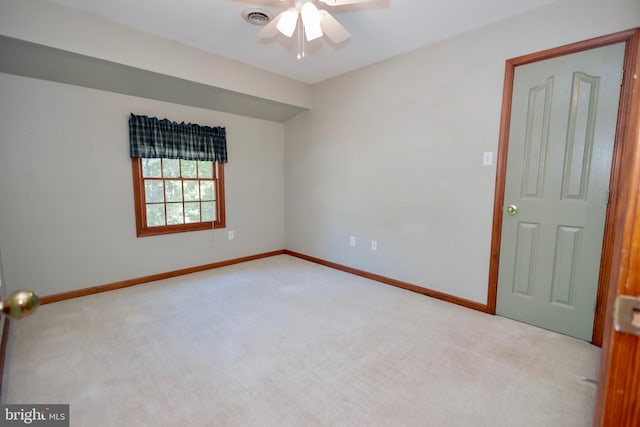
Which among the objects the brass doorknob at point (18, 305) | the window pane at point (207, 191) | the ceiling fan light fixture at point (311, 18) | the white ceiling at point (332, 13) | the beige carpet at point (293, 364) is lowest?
the beige carpet at point (293, 364)

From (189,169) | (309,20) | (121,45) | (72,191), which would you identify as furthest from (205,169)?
(309,20)

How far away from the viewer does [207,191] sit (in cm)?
389

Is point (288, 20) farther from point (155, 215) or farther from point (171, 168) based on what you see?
point (155, 215)

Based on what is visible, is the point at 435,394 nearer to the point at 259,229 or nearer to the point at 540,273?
the point at 540,273

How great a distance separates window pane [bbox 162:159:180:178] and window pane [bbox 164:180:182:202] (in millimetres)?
74

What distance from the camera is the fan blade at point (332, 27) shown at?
6.80 feet

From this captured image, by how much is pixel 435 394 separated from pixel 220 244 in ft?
10.4

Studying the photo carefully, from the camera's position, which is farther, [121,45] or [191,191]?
[191,191]

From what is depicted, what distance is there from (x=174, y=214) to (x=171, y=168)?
0.56 metres

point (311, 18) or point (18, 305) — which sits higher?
point (311, 18)

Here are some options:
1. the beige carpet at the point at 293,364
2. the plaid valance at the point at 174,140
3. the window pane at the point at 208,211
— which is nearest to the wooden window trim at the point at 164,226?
the window pane at the point at 208,211

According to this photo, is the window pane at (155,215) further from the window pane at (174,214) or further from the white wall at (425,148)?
the white wall at (425,148)

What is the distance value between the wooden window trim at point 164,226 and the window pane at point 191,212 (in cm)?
7

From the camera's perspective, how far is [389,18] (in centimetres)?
241
